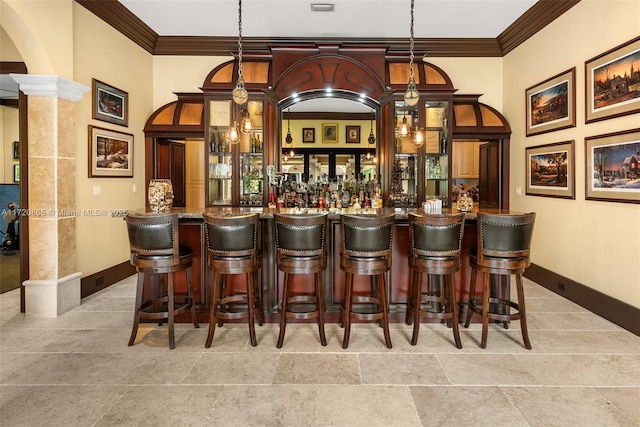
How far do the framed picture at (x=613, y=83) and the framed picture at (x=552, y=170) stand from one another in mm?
517

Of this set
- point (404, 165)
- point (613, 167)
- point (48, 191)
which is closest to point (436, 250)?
point (613, 167)

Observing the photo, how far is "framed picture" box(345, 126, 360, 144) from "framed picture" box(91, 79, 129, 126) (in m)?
3.74

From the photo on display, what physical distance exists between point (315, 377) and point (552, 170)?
4095 mm

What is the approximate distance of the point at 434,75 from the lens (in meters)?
5.57

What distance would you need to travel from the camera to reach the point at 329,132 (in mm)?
7469

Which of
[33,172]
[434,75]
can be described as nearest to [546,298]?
[434,75]

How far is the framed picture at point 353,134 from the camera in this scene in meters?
7.01

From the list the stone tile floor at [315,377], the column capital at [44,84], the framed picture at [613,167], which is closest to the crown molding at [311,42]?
the column capital at [44,84]

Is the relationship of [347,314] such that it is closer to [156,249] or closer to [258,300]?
[258,300]

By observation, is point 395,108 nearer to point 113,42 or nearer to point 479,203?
point 479,203

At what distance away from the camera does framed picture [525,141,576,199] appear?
4.45 meters

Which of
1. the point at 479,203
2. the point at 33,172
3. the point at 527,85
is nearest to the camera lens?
the point at 33,172

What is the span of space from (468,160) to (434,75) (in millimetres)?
2119

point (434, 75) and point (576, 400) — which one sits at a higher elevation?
point (434, 75)
